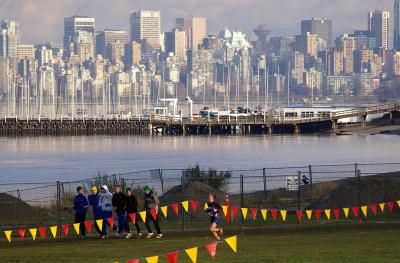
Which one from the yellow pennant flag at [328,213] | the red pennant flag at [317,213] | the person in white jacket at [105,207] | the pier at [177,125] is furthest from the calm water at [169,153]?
the person in white jacket at [105,207]

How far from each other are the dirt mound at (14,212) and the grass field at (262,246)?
5779mm

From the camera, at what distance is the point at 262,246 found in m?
32.6

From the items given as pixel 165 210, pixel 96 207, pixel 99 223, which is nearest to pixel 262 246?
pixel 99 223

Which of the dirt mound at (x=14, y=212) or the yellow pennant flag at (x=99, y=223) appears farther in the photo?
the dirt mound at (x=14, y=212)

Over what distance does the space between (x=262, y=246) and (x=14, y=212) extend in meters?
11.6

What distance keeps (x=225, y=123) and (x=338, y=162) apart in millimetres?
66299

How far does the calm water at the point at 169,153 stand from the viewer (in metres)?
91.6

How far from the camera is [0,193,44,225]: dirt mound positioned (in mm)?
41969

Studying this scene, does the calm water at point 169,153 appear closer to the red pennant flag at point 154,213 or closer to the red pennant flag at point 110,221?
the red pennant flag at point 110,221

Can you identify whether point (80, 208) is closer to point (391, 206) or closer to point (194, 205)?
point (194, 205)

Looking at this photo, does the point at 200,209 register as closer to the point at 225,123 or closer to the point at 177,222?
the point at 177,222

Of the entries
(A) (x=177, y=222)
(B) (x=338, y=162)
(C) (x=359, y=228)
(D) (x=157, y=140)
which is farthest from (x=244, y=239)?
(D) (x=157, y=140)

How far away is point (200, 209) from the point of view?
138 feet

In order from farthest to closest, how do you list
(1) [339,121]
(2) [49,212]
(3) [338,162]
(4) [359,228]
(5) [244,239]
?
(1) [339,121] → (3) [338,162] → (2) [49,212] → (4) [359,228] → (5) [244,239]
